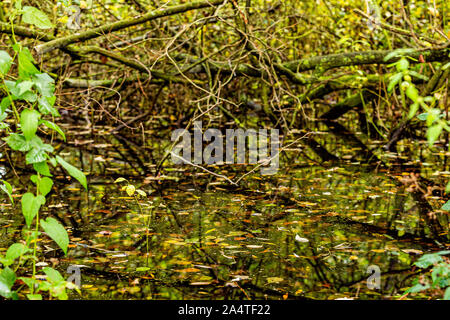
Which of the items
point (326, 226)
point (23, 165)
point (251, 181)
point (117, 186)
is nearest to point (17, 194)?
point (117, 186)

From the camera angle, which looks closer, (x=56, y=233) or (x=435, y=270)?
(x=435, y=270)

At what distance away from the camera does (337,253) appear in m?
4.31

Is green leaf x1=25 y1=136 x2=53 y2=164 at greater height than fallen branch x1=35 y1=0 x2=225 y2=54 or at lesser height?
lesser

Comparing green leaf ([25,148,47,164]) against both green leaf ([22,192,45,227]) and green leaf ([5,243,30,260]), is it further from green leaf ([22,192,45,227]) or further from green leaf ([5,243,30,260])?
green leaf ([5,243,30,260])

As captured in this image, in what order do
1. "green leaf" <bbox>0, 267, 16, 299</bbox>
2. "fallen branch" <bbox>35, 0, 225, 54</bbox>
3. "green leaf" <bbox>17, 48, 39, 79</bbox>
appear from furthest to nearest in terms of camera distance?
1. "fallen branch" <bbox>35, 0, 225, 54</bbox>
2. "green leaf" <bbox>17, 48, 39, 79</bbox>
3. "green leaf" <bbox>0, 267, 16, 299</bbox>

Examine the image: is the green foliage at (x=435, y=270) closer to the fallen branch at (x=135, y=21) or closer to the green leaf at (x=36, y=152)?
the green leaf at (x=36, y=152)

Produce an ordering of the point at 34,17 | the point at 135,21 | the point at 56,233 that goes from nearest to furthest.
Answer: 1. the point at 56,233
2. the point at 34,17
3. the point at 135,21

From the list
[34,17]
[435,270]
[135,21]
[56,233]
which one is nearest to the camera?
[435,270]

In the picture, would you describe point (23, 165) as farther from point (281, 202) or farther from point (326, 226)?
point (326, 226)

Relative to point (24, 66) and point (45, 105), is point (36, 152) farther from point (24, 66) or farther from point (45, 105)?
point (24, 66)

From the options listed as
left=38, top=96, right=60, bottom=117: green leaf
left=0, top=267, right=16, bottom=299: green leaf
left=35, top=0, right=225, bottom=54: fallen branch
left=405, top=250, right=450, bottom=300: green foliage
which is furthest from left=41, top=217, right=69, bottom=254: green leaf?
left=35, top=0, right=225, bottom=54: fallen branch

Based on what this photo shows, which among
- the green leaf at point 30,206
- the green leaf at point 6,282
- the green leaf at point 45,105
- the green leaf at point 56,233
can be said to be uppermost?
the green leaf at point 45,105

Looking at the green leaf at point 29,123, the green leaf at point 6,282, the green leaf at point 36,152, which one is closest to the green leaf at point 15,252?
the green leaf at point 6,282

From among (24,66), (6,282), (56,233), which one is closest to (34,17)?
(24,66)
